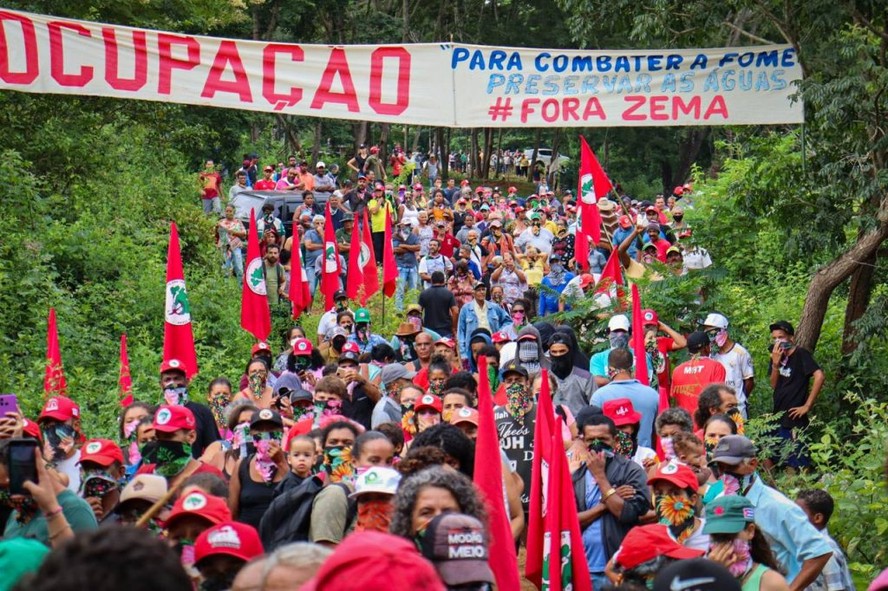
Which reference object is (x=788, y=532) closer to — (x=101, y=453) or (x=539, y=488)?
(x=539, y=488)

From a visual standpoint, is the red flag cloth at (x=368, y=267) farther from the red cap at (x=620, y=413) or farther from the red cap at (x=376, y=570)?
the red cap at (x=376, y=570)

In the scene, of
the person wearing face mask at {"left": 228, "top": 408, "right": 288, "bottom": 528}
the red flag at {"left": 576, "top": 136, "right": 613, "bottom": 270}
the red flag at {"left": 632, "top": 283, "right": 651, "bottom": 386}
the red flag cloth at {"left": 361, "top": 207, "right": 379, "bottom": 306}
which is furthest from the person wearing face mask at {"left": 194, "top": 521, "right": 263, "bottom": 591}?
the red flag cloth at {"left": 361, "top": 207, "right": 379, "bottom": 306}

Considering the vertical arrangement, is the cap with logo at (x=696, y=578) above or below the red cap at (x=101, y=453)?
above

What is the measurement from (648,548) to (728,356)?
24.0 ft

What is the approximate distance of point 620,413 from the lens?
27.9ft

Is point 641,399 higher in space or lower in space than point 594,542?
higher

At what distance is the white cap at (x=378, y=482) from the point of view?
624cm

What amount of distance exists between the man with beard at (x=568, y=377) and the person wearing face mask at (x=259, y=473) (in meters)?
3.41

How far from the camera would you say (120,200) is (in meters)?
23.6

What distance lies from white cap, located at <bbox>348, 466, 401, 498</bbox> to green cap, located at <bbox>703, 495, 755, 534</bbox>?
1444 mm

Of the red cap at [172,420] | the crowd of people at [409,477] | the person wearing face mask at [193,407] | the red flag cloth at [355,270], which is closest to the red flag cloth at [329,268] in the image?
the red flag cloth at [355,270]

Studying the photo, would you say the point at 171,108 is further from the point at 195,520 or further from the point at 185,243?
the point at 195,520

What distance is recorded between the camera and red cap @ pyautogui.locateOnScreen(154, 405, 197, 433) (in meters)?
7.94

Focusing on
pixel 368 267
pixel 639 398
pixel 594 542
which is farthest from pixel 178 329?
pixel 368 267
